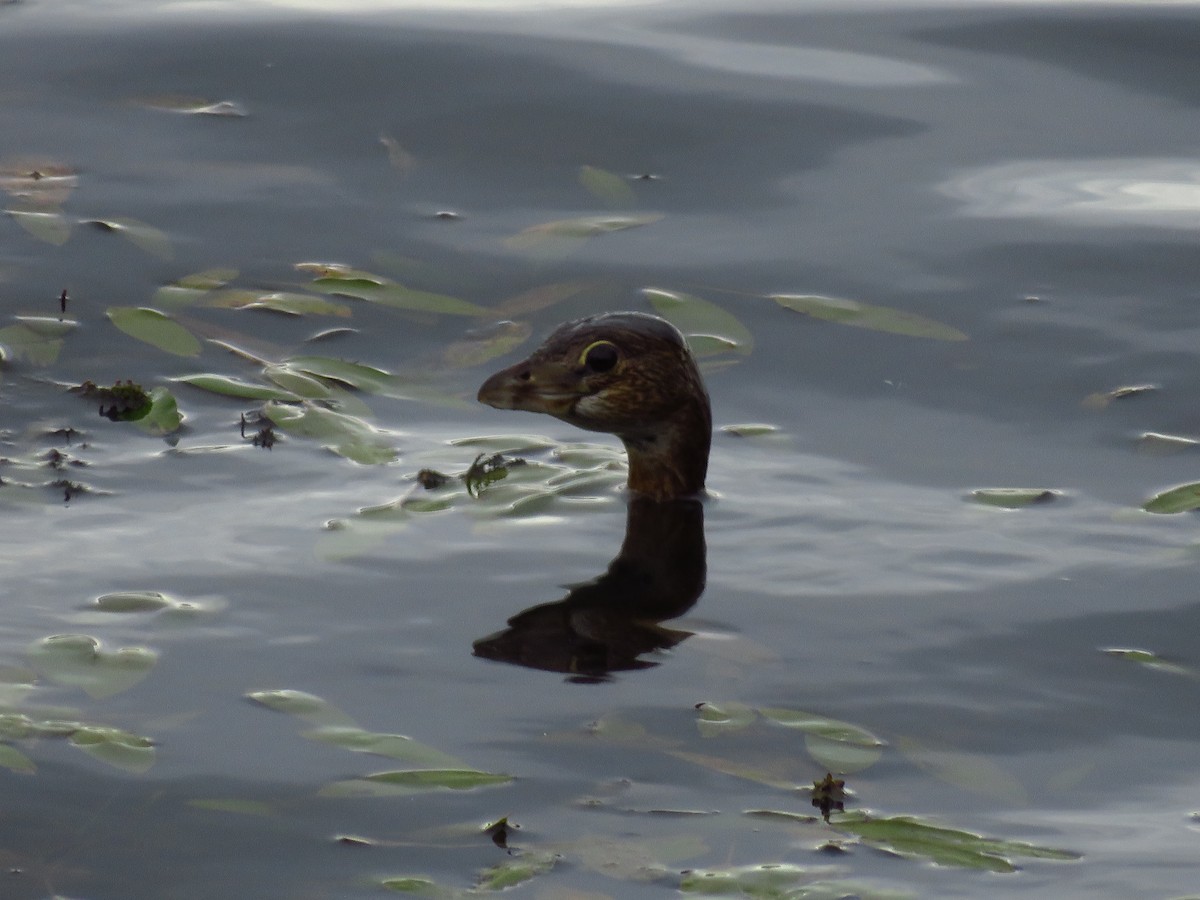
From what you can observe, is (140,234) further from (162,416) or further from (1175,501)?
(1175,501)

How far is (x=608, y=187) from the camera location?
8.18m

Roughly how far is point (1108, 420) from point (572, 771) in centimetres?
299

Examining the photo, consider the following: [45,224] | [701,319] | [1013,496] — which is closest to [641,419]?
[1013,496]

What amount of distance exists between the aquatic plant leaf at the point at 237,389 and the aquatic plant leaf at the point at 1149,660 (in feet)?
9.17

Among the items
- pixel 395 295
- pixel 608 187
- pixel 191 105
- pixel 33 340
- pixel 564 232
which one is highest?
pixel 191 105

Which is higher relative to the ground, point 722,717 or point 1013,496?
point 1013,496

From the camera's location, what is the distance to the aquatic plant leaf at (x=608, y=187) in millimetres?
8070

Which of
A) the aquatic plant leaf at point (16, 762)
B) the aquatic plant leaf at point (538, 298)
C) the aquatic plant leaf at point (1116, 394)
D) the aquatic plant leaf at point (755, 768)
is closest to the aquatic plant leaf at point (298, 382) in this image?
the aquatic plant leaf at point (538, 298)

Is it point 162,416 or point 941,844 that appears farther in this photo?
point 162,416

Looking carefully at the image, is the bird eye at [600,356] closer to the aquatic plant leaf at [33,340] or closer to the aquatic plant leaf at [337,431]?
the aquatic plant leaf at [337,431]

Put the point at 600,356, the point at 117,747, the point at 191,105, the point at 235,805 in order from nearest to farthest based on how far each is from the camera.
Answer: the point at 235,805, the point at 117,747, the point at 600,356, the point at 191,105

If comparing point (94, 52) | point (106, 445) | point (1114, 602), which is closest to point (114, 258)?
point (106, 445)

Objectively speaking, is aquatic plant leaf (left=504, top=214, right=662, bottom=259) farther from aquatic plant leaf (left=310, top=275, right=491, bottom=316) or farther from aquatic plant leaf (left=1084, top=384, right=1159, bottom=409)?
aquatic plant leaf (left=1084, top=384, right=1159, bottom=409)

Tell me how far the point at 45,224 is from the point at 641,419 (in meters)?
3.08
